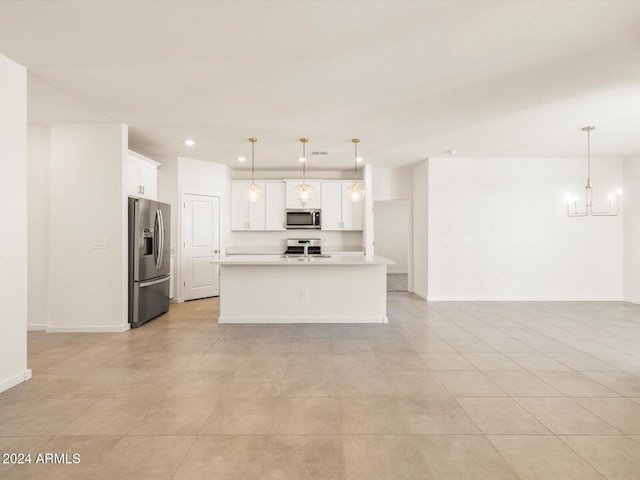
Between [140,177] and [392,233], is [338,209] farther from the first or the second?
[392,233]

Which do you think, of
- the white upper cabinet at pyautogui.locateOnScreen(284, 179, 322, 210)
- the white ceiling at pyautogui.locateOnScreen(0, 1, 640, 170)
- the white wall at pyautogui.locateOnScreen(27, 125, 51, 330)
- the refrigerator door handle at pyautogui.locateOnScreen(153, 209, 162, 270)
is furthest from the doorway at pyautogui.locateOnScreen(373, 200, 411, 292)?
the white wall at pyautogui.locateOnScreen(27, 125, 51, 330)

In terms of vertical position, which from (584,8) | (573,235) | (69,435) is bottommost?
(69,435)

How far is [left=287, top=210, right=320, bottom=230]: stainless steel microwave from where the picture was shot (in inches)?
290

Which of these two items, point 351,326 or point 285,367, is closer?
Answer: point 285,367

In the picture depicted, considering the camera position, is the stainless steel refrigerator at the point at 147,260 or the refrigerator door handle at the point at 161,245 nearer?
the stainless steel refrigerator at the point at 147,260

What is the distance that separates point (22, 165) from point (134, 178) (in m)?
1.93

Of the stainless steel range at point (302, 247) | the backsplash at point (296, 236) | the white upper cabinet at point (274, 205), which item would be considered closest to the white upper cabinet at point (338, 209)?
the backsplash at point (296, 236)

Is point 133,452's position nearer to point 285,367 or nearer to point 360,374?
point 285,367

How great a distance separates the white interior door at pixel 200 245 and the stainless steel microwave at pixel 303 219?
4.96 ft

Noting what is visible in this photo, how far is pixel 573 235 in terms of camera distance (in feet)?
21.2

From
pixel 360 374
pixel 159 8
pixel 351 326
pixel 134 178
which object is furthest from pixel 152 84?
pixel 351 326

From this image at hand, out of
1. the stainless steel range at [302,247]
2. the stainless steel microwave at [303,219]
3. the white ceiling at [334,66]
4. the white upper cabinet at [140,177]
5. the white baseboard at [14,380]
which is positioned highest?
the white ceiling at [334,66]

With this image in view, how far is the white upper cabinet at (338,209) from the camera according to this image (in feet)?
24.2

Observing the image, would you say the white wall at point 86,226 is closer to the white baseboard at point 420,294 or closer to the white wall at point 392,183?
the white wall at point 392,183
